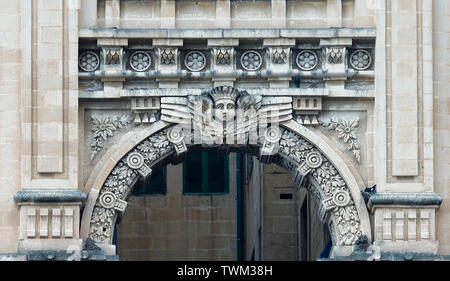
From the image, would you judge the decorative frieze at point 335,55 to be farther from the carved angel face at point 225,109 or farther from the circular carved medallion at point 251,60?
the carved angel face at point 225,109

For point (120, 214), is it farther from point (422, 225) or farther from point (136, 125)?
point (422, 225)

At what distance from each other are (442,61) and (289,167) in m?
3.54

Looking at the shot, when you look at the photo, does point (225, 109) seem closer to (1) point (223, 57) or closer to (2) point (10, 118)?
(1) point (223, 57)

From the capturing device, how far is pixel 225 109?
162ft

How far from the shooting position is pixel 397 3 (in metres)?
49.7

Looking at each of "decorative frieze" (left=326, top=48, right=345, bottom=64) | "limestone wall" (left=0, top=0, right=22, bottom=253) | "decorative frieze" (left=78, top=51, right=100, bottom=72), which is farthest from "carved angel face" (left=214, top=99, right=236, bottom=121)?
"limestone wall" (left=0, top=0, right=22, bottom=253)

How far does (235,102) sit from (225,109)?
0.24 metres

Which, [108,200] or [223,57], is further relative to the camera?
[223,57]

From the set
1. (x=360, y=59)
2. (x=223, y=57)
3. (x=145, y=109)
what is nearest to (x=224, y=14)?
(x=223, y=57)

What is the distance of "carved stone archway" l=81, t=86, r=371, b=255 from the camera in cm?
4928

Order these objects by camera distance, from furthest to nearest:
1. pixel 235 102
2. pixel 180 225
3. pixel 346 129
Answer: pixel 180 225 < pixel 346 129 < pixel 235 102

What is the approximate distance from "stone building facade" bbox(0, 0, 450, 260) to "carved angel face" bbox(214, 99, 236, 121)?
0.03m

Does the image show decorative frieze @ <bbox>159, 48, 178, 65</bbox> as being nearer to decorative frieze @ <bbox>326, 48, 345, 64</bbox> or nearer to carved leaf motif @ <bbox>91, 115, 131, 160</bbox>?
carved leaf motif @ <bbox>91, 115, 131, 160</bbox>

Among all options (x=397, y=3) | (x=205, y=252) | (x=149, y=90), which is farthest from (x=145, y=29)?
(x=205, y=252)
